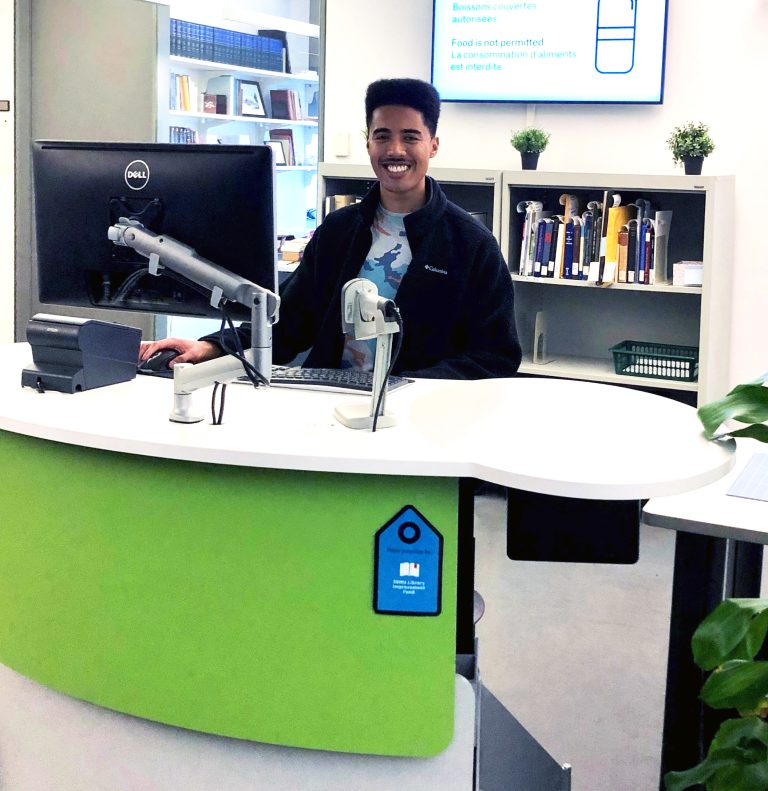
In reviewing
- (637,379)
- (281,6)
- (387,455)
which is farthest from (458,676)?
(281,6)

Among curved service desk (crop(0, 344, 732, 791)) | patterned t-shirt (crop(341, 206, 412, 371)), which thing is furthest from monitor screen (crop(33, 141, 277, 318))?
patterned t-shirt (crop(341, 206, 412, 371))

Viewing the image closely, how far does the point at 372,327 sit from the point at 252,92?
18.8ft

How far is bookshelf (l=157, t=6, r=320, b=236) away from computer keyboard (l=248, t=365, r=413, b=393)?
444 cm

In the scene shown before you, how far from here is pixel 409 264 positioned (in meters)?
2.82

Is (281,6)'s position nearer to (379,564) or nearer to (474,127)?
(474,127)

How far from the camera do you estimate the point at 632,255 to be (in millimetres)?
4301

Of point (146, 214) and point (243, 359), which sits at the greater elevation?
point (146, 214)

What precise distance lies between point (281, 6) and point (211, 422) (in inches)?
307

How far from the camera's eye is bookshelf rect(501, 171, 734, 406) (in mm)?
4152

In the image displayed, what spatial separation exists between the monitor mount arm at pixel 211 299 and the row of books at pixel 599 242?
258 centimetres

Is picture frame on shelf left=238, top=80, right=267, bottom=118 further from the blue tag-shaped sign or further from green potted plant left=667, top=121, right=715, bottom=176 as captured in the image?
the blue tag-shaped sign

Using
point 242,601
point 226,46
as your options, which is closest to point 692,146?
point 242,601

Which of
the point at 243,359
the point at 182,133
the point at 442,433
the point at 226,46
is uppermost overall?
the point at 226,46

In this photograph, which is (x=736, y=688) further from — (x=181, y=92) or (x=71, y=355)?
(x=181, y=92)
